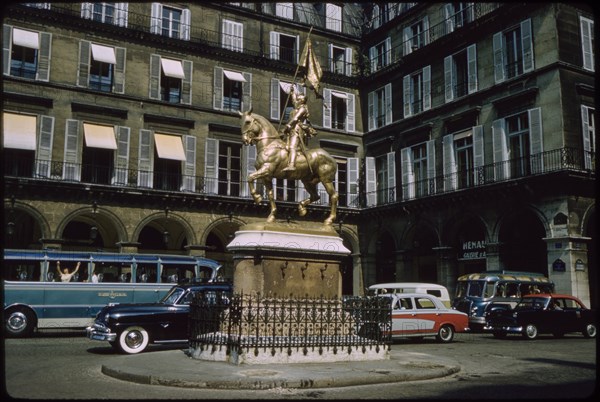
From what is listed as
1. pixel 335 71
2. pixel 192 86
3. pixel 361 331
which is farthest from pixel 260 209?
pixel 361 331

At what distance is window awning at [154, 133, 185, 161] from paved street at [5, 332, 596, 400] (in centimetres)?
1492

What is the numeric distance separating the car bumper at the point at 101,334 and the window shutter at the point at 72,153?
13.9 m

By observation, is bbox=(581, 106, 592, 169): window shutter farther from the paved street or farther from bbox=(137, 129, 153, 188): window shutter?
bbox=(137, 129, 153, 188): window shutter

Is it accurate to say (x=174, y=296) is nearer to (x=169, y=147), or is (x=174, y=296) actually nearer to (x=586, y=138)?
(x=169, y=147)

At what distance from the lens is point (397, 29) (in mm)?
32344

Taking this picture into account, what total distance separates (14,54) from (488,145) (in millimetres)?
21455

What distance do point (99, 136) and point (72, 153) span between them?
1.44 metres

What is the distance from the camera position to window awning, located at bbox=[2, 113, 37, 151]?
2481cm

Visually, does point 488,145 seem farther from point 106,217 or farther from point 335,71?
point 106,217

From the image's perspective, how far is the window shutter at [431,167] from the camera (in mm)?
28438

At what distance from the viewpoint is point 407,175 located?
30219 millimetres

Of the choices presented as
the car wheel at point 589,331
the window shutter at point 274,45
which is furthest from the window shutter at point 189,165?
the car wheel at point 589,331

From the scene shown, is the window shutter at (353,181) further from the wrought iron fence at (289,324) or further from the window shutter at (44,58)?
the wrought iron fence at (289,324)

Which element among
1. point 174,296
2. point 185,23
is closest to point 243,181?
point 185,23
